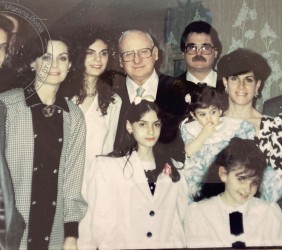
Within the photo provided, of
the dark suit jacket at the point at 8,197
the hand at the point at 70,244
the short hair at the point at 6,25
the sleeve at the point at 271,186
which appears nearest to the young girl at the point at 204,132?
the sleeve at the point at 271,186

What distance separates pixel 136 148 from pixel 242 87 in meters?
0.62

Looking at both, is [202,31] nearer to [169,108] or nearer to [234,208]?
[169,108]

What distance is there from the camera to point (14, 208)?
2.36 meters

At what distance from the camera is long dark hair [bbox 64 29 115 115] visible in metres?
2.42

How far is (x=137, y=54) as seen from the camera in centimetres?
246

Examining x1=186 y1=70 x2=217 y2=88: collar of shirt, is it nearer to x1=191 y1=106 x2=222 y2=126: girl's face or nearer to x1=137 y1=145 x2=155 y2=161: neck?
x1=191 y1=106 x2=222 y2=126: girl's face

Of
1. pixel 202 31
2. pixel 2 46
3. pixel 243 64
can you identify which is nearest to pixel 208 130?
pixel 243 64

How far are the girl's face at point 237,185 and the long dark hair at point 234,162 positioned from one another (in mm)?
17

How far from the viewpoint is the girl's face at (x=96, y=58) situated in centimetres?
243

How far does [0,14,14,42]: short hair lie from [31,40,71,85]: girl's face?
199 millimetres

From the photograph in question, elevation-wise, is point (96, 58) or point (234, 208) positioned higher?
point (96, 58)

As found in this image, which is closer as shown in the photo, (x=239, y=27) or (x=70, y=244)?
(x=70, y=244)

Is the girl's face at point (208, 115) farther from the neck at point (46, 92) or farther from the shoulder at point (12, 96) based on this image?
the shoulder at point (12, 96)

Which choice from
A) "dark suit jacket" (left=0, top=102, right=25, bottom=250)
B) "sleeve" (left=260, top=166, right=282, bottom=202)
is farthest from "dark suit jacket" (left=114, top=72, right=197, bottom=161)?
"dark suit jacket" (left=0, top=102, right=25, bottom=250)
